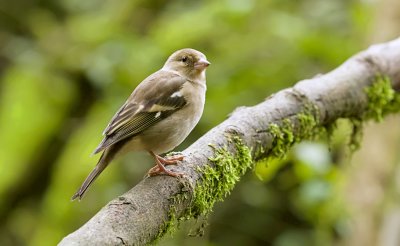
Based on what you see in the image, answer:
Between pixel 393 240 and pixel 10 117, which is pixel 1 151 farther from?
pixel 393 240

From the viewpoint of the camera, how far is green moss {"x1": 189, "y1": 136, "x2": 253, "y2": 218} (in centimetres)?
302

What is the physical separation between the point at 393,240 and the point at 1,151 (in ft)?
13.3

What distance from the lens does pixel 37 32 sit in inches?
298

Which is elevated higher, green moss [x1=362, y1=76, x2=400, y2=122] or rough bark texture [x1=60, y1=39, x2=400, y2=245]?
green moss [x1=362, y1=76, x2=400, y2=122]

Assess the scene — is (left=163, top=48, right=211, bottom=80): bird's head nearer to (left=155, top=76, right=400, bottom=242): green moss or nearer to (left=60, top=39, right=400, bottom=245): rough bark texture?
(left=60, top=39, right=400, bottom=245): rough bark texture

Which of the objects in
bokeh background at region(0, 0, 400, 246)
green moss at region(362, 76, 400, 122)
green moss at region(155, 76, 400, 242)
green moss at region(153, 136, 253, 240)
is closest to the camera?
green moss at region(153, 136, 253, 240)

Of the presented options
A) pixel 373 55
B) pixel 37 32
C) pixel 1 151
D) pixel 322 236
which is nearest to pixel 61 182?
pixel 1 151

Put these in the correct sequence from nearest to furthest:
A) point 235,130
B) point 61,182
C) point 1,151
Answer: point 235,130 < point 61,182 < point 1,151

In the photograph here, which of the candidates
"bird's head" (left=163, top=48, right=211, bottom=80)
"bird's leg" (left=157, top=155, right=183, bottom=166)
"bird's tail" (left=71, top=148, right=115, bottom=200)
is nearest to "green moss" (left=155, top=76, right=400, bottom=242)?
"bird's leg" (left=157, top=155, right=183, bottom=166)

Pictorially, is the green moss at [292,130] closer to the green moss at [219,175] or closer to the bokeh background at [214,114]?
the bokeh background at [214,114]

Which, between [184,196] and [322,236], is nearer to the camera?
[184,196]

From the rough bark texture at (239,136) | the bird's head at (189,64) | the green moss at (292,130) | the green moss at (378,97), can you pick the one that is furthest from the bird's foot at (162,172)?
the green moss at (378,97)

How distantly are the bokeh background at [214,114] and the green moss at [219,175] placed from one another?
74cm

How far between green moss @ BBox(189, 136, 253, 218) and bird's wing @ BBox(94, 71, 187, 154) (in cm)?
44
